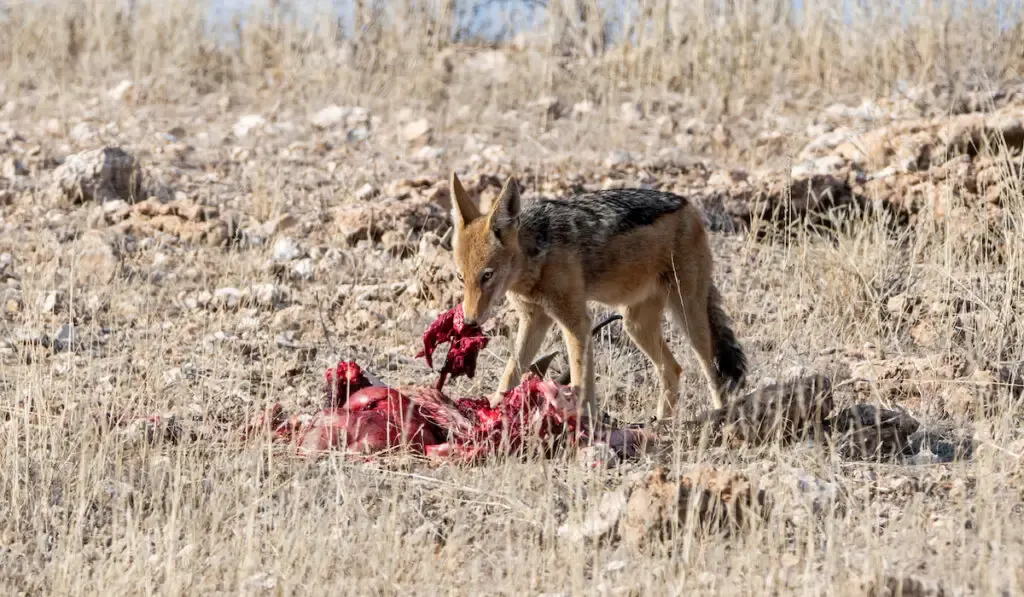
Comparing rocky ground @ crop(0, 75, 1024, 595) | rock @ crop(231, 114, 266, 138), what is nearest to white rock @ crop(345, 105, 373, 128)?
rocky ground @ crop(0, 75, 1024, 595)

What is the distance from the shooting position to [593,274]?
242 inches

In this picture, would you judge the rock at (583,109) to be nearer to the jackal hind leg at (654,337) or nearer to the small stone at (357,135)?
the small stone at (357,135)

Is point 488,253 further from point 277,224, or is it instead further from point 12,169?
point 12,169

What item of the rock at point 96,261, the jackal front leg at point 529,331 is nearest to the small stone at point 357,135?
the rock at point 96,261

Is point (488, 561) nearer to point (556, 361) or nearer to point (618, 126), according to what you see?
point (556, 361)

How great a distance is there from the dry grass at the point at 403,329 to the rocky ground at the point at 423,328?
0.08ft

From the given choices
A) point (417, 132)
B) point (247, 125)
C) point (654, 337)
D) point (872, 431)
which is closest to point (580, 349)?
point (654, 337)

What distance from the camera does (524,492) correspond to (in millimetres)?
→ 4695

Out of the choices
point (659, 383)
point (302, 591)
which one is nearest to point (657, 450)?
point (659, 383)

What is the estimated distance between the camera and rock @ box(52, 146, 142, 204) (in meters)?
9.49

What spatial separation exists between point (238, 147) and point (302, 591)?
8.31m

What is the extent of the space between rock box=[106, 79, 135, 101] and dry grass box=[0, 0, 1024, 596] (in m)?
0.27

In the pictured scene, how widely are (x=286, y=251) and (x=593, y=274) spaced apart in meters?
3.16

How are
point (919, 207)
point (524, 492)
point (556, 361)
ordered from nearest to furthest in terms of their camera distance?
point (524, 492) < point (556, 361) < point (919, 207)
